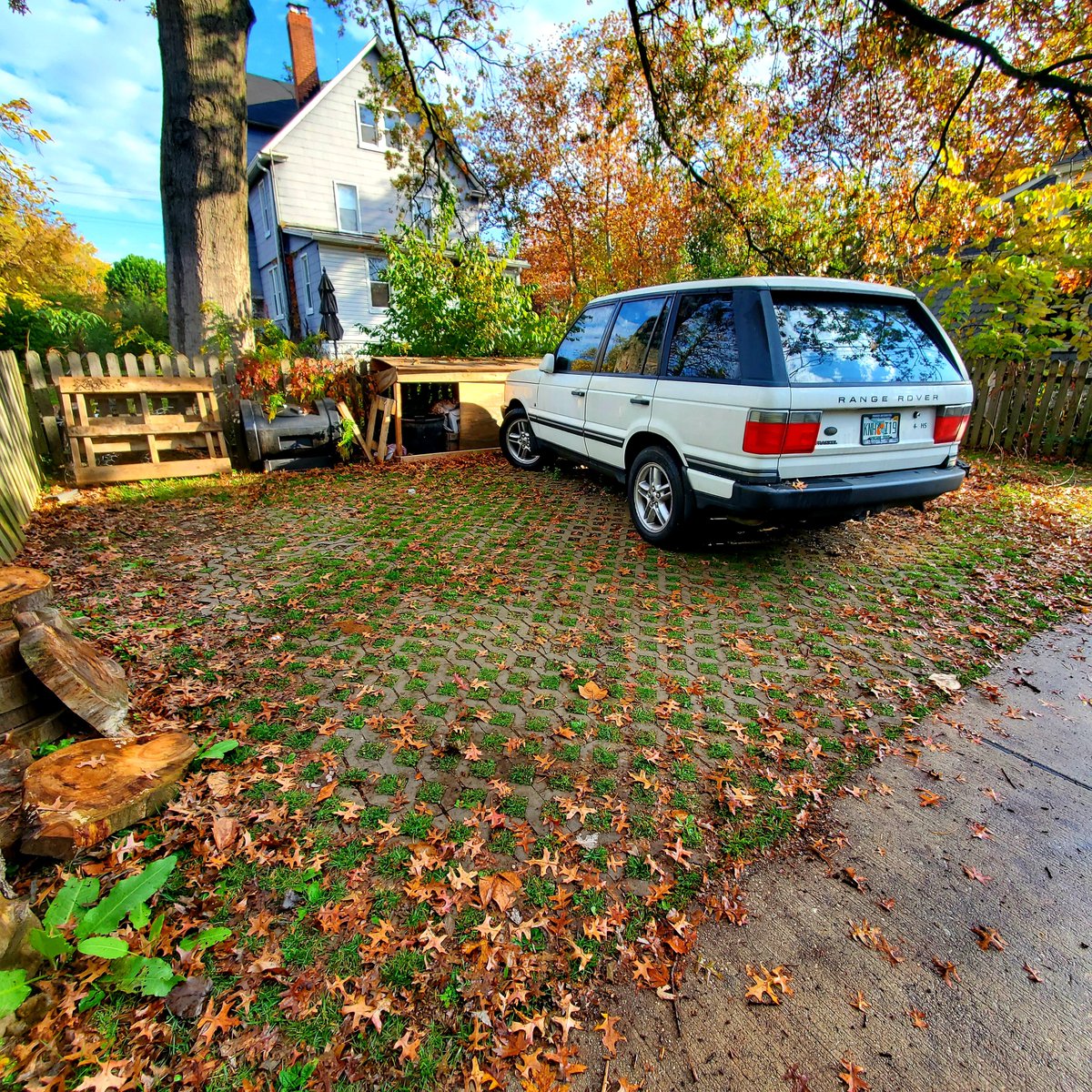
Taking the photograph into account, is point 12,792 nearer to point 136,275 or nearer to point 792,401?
point 792,401

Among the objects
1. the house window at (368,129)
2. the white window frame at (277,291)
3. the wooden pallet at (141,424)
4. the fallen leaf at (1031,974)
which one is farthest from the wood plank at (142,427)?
the house window at (368,129)

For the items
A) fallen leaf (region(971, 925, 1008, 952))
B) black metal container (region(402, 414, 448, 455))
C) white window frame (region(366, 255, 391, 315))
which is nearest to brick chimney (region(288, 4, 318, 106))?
white window frame (region(366, 255, 391, 315))

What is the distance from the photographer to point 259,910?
75.7 inches

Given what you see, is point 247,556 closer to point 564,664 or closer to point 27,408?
point 564,664

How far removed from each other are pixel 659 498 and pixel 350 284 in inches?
766

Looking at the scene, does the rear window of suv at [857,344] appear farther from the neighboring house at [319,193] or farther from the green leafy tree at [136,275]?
the green leafy tree at [136,275]

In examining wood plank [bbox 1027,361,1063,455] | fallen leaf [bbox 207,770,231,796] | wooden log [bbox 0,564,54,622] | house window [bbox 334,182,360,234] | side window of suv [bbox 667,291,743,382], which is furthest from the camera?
house window [bbox 334,182,360,234]

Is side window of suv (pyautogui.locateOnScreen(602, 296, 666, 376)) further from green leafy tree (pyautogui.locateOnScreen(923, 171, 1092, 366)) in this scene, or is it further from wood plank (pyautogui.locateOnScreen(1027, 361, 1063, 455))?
wood plank (pyautogui.locateOnScreen(1027, 361, 1063, 455))

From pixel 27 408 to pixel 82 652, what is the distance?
5847mm

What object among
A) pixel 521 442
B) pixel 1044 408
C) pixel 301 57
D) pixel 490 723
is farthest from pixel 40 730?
pixel 301 57

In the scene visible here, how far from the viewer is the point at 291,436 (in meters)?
7.90

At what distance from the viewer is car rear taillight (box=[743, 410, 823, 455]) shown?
12.3 feet

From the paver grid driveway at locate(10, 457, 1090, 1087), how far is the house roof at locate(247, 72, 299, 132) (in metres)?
22.9

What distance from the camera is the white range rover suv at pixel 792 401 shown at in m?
3.87
